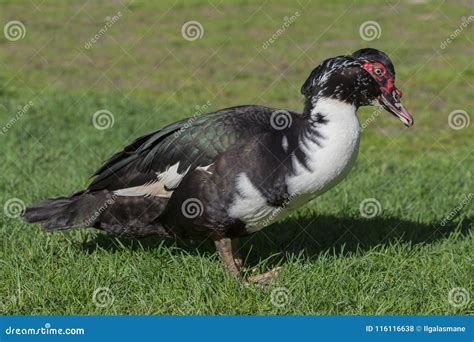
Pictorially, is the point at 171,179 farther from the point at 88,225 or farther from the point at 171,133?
the point at 88,225

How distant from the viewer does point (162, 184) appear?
480 cm

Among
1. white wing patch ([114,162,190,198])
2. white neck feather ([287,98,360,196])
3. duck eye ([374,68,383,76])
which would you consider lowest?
white wing patch ([114,162,190,198])

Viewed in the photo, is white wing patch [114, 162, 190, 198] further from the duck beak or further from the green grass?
the duck beak

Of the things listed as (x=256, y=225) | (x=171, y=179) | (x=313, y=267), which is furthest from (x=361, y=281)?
(x=171, y=179)

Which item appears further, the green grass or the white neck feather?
the green grass

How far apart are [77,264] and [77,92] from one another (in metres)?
6.16

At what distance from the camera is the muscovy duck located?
446 centimetres

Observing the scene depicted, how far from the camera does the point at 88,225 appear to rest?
5035 millimetres

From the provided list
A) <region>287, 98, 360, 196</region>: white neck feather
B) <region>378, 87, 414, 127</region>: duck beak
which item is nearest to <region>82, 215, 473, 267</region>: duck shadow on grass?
<region>287, 98, 360, 196</region>: white neck feather

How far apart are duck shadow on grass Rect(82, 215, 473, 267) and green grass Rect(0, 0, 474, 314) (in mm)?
18

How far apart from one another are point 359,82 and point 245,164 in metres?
0.81

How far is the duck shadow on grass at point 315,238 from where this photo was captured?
530 centimetres

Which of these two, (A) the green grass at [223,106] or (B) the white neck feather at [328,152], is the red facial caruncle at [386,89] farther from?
(A) the green grass at [223,106]

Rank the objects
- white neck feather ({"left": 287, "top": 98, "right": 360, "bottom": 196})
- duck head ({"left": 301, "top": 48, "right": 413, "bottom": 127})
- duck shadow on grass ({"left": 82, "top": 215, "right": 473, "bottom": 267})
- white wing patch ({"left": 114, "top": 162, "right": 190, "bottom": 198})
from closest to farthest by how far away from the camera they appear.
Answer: white neck feather ({"left": 287, "top": 98, "right": 360, "bottom": 196}) < duck head ({"left": 301, "top": 48, "right": 413, "bottom": 127}) < white wing patch ({"left": 114, "top": 162, "right": 190, "bottom": 198}) < duck shadow on grass ({"left": 82, "top": 215, "right": 473, "bottom": 267})
